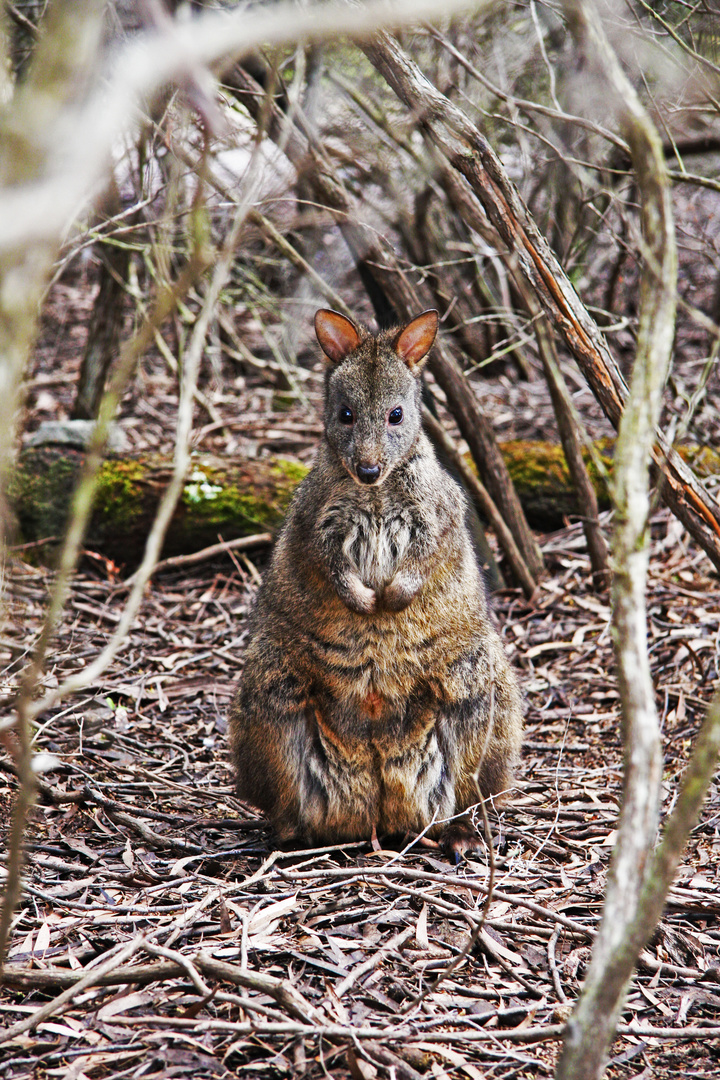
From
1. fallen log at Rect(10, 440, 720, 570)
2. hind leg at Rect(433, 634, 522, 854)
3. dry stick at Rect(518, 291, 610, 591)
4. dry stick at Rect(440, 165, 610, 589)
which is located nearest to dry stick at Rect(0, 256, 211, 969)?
hind leg at Rect(433, 634, 522, 854)

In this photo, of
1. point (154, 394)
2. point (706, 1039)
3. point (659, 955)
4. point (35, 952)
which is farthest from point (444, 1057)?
point (154, 394)

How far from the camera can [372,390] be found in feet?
12.7

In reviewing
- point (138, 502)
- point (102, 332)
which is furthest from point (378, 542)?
point (102, 332)

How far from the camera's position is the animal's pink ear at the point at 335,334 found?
13.0ft

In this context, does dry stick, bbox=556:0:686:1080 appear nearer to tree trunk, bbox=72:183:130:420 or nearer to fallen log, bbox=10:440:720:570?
fallen log, bbox=10:440:720:570

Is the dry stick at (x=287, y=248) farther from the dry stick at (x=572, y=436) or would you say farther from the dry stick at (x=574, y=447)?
the dry stick at (x=574, y=447)

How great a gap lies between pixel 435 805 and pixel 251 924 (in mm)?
998

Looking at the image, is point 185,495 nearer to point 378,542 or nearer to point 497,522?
point 497,522

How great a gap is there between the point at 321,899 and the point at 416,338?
2.28 metres

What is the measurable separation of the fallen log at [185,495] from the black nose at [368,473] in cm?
283

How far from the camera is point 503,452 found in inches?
270

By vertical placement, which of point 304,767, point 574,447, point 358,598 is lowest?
point 304,767

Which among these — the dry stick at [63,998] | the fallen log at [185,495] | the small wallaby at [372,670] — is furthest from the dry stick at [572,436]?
the dry stick at [63,998]

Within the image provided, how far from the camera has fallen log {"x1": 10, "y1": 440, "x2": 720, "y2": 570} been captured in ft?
21.2
